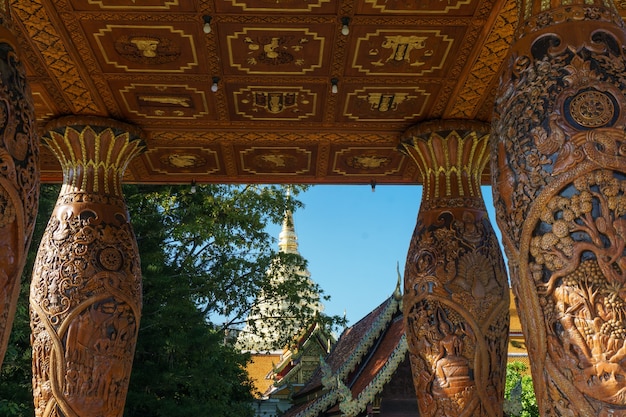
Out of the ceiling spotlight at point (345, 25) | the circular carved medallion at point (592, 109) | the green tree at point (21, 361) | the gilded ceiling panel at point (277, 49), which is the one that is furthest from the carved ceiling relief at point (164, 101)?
the green tree at point (21, 361)

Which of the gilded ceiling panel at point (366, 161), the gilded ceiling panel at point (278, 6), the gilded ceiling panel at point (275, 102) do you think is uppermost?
the gilded ceiling panel at point (366, 161)

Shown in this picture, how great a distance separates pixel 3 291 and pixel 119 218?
3999 millimetres

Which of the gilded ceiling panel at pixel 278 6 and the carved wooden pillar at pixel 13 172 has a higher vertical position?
the gilded ceiling panel at pixel 278 6

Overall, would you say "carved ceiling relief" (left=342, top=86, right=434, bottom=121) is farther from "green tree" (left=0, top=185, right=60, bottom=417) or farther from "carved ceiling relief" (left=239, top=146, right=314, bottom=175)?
"green tree" (left=0, top=185, right=60, bottom=417)

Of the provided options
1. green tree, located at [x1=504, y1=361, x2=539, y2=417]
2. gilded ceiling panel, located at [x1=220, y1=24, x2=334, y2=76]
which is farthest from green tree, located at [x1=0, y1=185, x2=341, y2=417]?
gilded ceiling panel, located at [x1=220, y1=24, x2=334, y2=76]

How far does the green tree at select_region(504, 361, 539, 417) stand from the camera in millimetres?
16419

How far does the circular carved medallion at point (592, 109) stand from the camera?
3.95 metres

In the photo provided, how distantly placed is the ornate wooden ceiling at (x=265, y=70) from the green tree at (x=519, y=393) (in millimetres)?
9083

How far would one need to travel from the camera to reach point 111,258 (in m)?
7.62

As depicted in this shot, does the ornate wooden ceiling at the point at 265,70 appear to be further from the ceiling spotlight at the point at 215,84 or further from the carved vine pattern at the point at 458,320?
the carved vine pattern at the point at 458,320

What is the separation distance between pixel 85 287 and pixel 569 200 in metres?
5.06

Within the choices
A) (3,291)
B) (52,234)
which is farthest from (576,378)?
(52,234)

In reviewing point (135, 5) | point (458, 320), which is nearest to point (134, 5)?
point (135, 5)

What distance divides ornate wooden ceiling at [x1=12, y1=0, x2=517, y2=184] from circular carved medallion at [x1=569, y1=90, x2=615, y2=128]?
2300 millimetres
